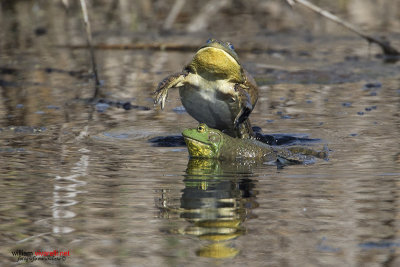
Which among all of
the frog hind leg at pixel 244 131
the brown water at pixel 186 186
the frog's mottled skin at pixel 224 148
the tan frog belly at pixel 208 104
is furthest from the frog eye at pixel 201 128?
the frog hind leg at pixel 244 131

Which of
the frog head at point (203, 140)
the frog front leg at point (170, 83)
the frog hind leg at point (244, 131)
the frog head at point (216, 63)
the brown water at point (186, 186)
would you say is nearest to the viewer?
the brown water at point (186, 186)

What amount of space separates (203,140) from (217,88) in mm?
645

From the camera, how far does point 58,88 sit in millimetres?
11602

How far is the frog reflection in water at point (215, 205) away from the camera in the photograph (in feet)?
14.4

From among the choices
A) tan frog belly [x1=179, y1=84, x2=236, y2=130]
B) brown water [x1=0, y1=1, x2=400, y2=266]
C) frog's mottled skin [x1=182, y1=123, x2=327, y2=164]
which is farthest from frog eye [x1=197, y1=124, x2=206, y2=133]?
tan frog belly [x1=179, y1=84, x2=236, y2=130]

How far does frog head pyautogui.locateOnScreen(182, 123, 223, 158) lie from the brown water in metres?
0.15

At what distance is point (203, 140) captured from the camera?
269 inches

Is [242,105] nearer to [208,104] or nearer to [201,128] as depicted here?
[208,104]

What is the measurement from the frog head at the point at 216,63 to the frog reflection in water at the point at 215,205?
2.91ft

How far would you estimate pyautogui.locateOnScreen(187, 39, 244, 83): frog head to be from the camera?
701 cm

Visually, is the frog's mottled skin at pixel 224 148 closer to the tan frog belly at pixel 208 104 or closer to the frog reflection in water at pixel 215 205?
the frog reflection in water at pixel 215 205

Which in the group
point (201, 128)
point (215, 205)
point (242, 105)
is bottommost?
point (215, 205)

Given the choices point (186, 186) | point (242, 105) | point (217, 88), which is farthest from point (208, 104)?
point (186, 186)

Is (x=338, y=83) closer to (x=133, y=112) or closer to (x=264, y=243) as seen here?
(x=133, y=112)
